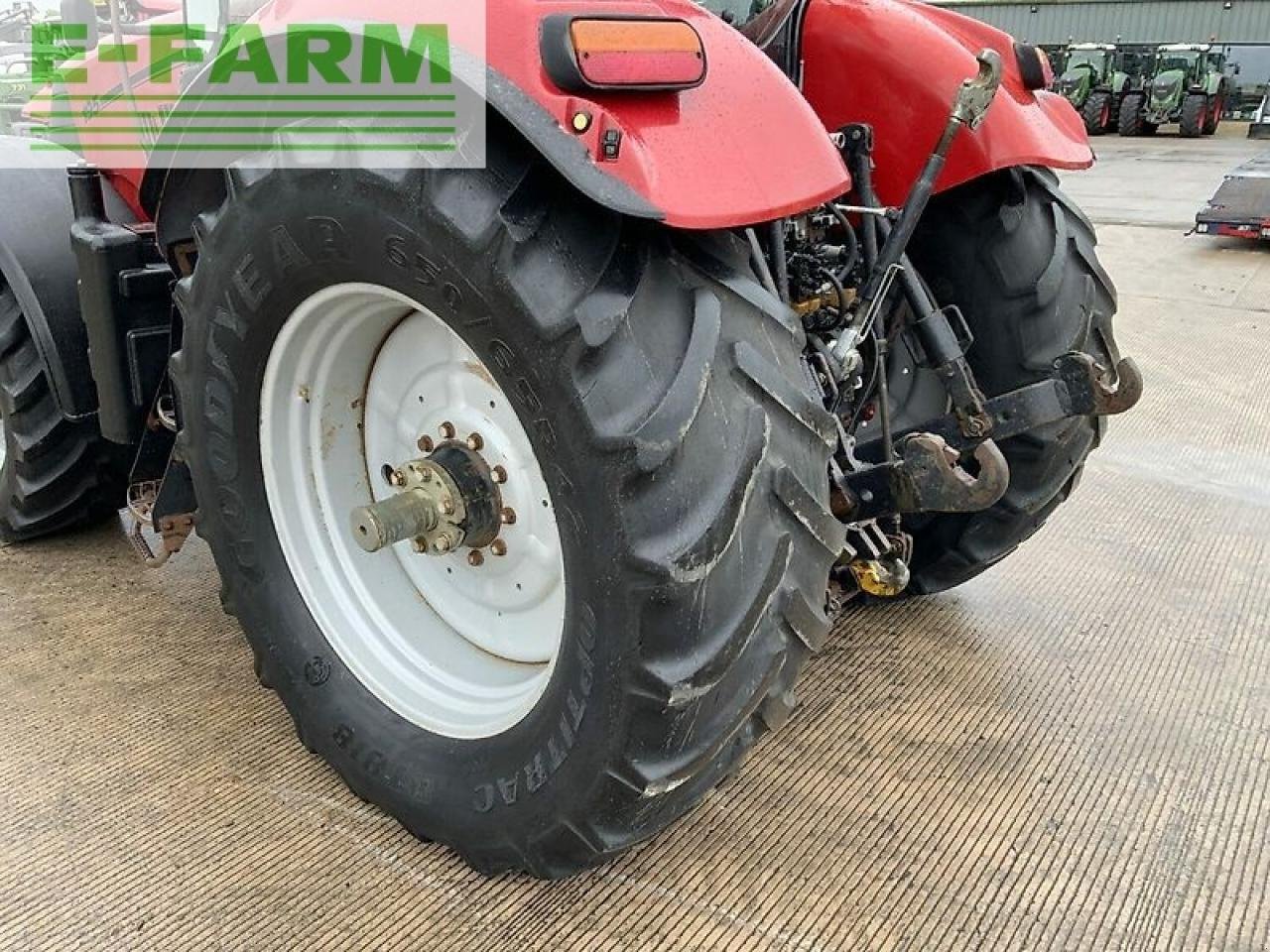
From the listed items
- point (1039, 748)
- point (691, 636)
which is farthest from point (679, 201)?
point (1039, 748)

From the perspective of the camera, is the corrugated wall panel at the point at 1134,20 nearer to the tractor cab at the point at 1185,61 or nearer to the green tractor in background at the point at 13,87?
the tractor cab at the point at 1185,61

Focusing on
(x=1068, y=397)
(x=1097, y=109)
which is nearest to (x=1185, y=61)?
(x=1097, y=109)

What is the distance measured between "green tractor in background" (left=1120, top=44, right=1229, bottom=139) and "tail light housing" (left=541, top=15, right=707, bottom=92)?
1973 centimetres

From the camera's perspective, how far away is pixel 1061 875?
6.29 feet

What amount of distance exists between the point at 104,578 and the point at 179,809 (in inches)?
43.1

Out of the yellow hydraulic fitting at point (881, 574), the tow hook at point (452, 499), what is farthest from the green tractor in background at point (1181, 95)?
the tow hook at point (452, 499)

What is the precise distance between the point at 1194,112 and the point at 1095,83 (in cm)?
176

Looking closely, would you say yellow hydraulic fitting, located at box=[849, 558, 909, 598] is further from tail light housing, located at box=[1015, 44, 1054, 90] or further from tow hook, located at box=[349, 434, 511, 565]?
tail light housing, located at box=[1015, 44, 1054, 90]

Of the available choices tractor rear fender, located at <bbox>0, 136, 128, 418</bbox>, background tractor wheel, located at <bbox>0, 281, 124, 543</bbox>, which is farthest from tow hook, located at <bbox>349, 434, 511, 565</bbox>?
background tractor wheel, located at <bbox>0, 281, 124, 543</bbox>

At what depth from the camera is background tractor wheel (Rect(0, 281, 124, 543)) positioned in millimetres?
2701

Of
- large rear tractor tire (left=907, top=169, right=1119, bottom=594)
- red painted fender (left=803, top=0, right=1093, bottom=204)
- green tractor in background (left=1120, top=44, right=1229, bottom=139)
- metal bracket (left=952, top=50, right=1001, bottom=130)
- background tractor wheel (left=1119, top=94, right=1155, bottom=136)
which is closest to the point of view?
metal bracket (left=952, top=50, right=1001, bottom=130)

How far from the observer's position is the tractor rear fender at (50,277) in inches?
100

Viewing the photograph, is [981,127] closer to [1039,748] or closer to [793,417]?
[793,417]

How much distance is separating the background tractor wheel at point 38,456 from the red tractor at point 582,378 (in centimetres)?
1
